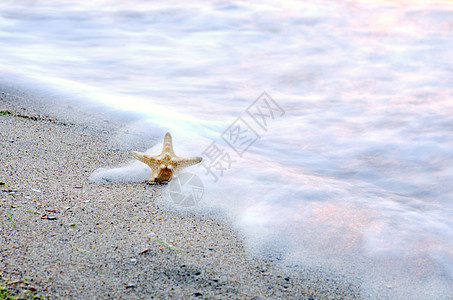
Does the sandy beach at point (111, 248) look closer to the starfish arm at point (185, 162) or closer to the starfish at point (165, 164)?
the starfish at point (165, 164)

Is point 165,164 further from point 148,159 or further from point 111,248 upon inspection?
point 111,248

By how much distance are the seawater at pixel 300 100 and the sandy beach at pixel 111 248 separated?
210 mm

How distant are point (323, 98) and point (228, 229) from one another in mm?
3294

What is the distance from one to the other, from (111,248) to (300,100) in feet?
12.2

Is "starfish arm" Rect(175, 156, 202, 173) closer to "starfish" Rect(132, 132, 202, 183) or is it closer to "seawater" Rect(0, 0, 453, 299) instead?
"starfish" Rect(132, 132, 202, 183)

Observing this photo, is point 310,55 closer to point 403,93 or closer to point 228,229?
point 403,93

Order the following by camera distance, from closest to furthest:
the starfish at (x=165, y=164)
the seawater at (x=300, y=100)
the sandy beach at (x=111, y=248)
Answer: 1. the sandy beach at (x=111, y=248)
2. the seawater at (x=300, y=100)
3. the starfish at (x=165, y=164)

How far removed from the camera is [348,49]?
721 centimetres

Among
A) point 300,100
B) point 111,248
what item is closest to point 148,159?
point 111,248

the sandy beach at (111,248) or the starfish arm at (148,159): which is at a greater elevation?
the starfish arm at (148,159)

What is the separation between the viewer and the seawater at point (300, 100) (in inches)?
99.4

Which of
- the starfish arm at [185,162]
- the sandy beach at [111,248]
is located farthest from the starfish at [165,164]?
the sandy beach at [111,248]

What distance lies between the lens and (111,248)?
6.90ft

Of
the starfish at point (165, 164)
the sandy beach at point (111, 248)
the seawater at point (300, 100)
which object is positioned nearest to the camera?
the sandy beach at point (111, 248)
